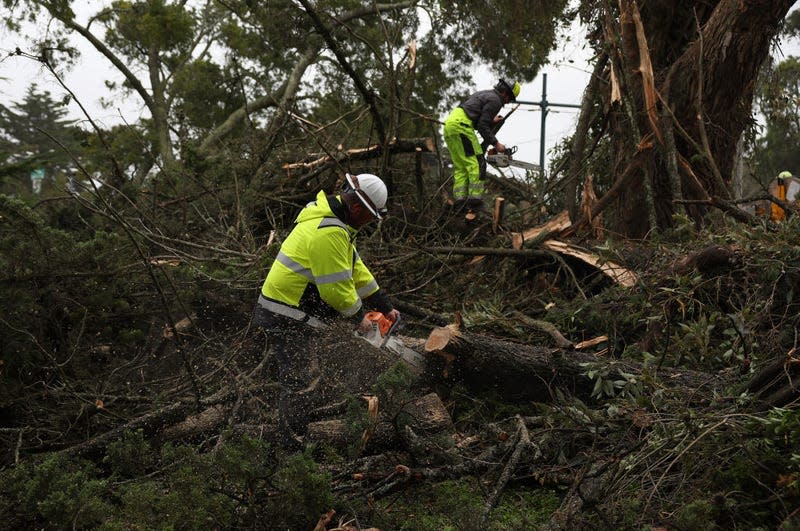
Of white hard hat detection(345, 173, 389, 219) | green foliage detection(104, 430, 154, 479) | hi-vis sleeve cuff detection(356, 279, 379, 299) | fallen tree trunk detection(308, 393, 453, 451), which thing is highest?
white hard hat detection(345, 173, 389, 219)

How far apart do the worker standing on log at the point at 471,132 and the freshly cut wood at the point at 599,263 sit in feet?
4.28

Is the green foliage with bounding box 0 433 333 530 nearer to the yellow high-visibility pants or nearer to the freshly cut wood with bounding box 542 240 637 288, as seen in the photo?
the freshly cut wood with bounding box 542 240 637 288

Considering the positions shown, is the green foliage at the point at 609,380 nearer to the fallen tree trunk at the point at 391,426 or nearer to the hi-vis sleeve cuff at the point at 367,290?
the fallen tree trunk at the point at 391,426

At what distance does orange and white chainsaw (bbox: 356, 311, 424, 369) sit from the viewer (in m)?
4.14

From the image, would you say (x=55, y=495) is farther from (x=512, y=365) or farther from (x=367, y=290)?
(x=512, y=365)

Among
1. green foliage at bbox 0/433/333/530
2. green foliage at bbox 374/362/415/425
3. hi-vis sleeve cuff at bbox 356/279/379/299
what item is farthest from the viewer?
hi-vis sleeve cuff at bbox 356/279/379/299

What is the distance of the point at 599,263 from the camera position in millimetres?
5402

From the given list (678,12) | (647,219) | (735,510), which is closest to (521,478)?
(735,510)

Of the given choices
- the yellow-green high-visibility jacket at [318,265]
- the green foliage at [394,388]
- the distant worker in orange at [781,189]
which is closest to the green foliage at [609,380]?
the green foliage at [394,388]

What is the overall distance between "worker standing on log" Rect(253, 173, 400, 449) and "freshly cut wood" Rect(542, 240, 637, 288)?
1.79 metres

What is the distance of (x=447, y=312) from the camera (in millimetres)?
5789

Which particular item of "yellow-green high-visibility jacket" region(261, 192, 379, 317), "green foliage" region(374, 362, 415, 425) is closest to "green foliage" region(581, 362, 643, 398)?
"green foliage" region(374, 362, 415, 425)

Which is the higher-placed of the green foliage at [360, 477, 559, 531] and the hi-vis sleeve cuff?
the hi-vis sleeve cuff

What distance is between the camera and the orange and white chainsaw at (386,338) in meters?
4.14
